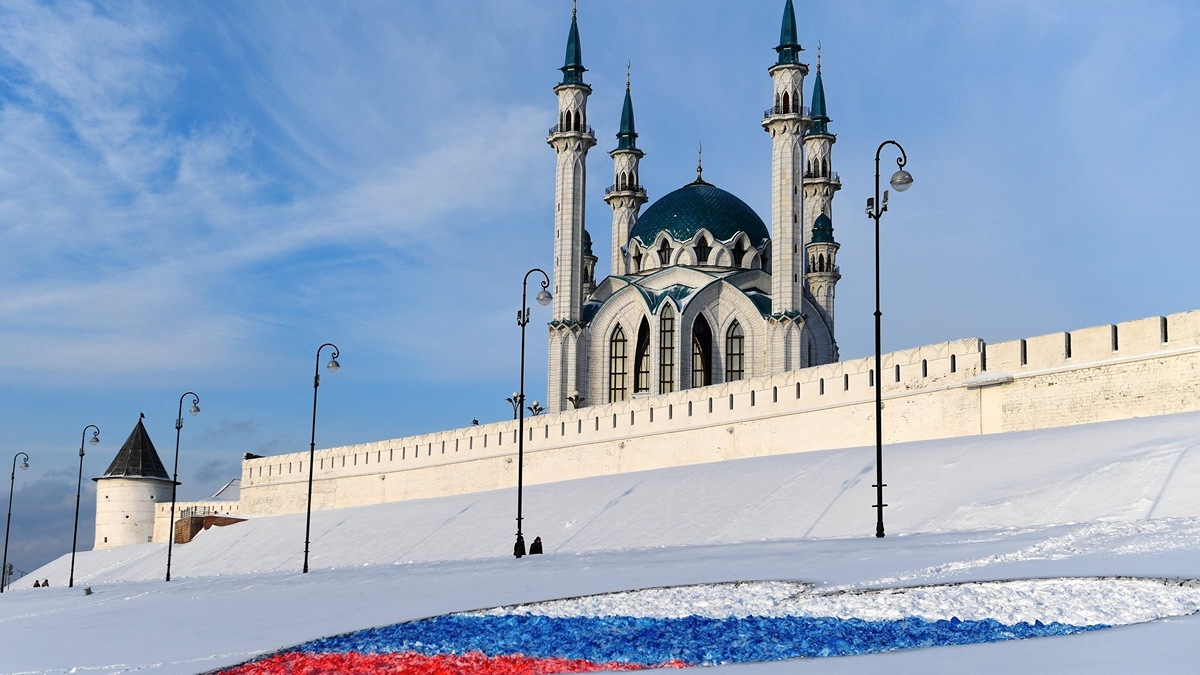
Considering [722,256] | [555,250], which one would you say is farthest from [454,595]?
[722,256]

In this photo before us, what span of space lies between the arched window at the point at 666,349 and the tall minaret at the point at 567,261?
353 cm

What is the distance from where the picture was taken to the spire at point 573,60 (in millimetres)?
58531

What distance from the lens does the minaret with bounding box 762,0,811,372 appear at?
5119cm

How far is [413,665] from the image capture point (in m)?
11.6

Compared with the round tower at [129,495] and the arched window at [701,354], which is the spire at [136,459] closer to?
the round tower at [129,495]

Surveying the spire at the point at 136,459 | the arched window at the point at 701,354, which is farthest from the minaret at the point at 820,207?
the spire at the point at 136,459

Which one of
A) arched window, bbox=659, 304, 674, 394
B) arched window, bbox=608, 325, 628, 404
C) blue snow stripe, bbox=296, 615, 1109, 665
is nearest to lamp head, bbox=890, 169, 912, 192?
blue snow stripe, bbox=296, 615, 1109, 665

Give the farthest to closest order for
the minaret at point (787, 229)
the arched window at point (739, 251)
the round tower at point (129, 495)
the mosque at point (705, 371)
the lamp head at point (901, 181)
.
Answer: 1. the round tower at point (129, 495)
2. the arched window at point (739, 251)
3. the minaret at point (787, 229)
4. the mosque at point (705, 371)
5. the lamp head at point (901, 181)

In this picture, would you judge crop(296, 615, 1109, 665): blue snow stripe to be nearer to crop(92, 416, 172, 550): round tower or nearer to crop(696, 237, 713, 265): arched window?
crop(696, 237, 713, 265): arched window

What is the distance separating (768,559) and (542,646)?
18.7ft

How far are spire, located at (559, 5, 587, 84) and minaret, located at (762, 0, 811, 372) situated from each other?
407 inches

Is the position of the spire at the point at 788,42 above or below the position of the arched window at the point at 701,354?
above

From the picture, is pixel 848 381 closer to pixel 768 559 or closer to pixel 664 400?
pixel 664 400

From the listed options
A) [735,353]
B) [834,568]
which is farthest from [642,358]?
[834,568]
